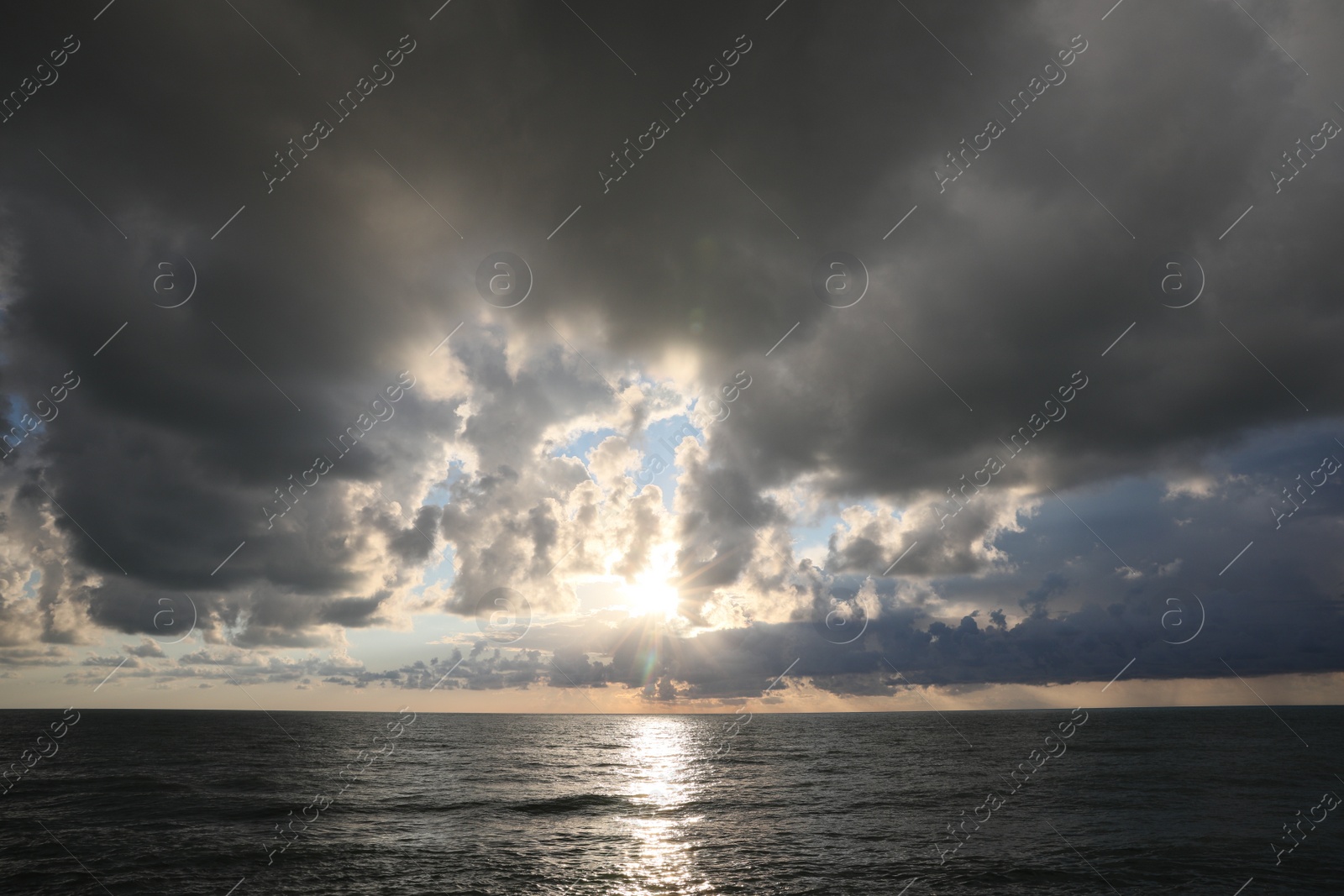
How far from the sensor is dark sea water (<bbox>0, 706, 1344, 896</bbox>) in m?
27.3

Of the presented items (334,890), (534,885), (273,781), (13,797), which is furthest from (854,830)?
→ (13,797)

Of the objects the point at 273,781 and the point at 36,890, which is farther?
the point at 273,781

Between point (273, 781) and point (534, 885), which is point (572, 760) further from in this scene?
point (534, 885)

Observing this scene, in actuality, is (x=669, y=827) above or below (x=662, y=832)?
below

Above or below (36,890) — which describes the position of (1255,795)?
below

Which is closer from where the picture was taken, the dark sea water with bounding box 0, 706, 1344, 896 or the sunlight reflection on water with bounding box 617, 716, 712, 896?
the sunlight reflection on water with bounding box 617, 716, 712, 896

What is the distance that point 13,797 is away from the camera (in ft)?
151

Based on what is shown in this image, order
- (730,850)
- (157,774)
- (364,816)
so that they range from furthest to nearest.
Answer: (157,774), (364,816), (730,850)

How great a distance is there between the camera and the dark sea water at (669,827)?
1075 inches

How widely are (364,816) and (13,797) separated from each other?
3020 cm

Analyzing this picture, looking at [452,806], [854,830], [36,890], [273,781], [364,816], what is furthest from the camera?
[273,781]

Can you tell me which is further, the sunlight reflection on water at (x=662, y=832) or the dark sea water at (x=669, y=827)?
the dark sea water at (x=669, y=827)

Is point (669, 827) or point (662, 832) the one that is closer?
point (662, 832)

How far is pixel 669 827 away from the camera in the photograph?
38344mm
